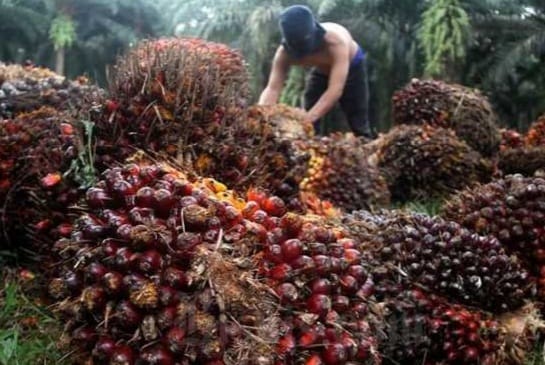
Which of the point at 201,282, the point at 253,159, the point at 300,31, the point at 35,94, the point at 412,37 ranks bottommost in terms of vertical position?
the point at 412,37

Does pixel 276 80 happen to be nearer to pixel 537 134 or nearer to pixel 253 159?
pixel 537 134

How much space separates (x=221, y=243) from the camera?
125 cm

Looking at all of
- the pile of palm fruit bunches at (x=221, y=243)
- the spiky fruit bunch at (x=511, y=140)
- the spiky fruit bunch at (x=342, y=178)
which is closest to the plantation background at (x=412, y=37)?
the spiky fruit bunch at (x=511, y=140)

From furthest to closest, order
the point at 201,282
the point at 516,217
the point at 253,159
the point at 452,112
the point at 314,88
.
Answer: the point at 314,88
the point at 452,112
the point at 516,217
the point at 253,159
the point at 201,282

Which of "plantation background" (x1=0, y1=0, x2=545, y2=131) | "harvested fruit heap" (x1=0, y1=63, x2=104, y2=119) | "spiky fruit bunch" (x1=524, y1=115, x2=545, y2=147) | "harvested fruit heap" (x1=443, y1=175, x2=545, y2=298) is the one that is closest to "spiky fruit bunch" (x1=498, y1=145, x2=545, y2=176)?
"spiky fruit bunch" (x1=524, y1=115, x2=545, y2=147)

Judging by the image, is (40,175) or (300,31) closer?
(40,175)

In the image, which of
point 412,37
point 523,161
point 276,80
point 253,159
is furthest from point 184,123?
point 412,37

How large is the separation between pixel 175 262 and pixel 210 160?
0.65 meters

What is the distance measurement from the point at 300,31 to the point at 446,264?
3902 mm

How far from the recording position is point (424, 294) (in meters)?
1.86

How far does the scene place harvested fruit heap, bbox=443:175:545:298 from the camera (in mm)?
2098

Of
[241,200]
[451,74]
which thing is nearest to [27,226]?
[241,200]

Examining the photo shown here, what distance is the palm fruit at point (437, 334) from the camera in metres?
Result: 1.80

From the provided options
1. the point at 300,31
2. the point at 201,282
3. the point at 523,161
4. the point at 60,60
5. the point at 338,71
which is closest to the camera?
the point at 201,282
